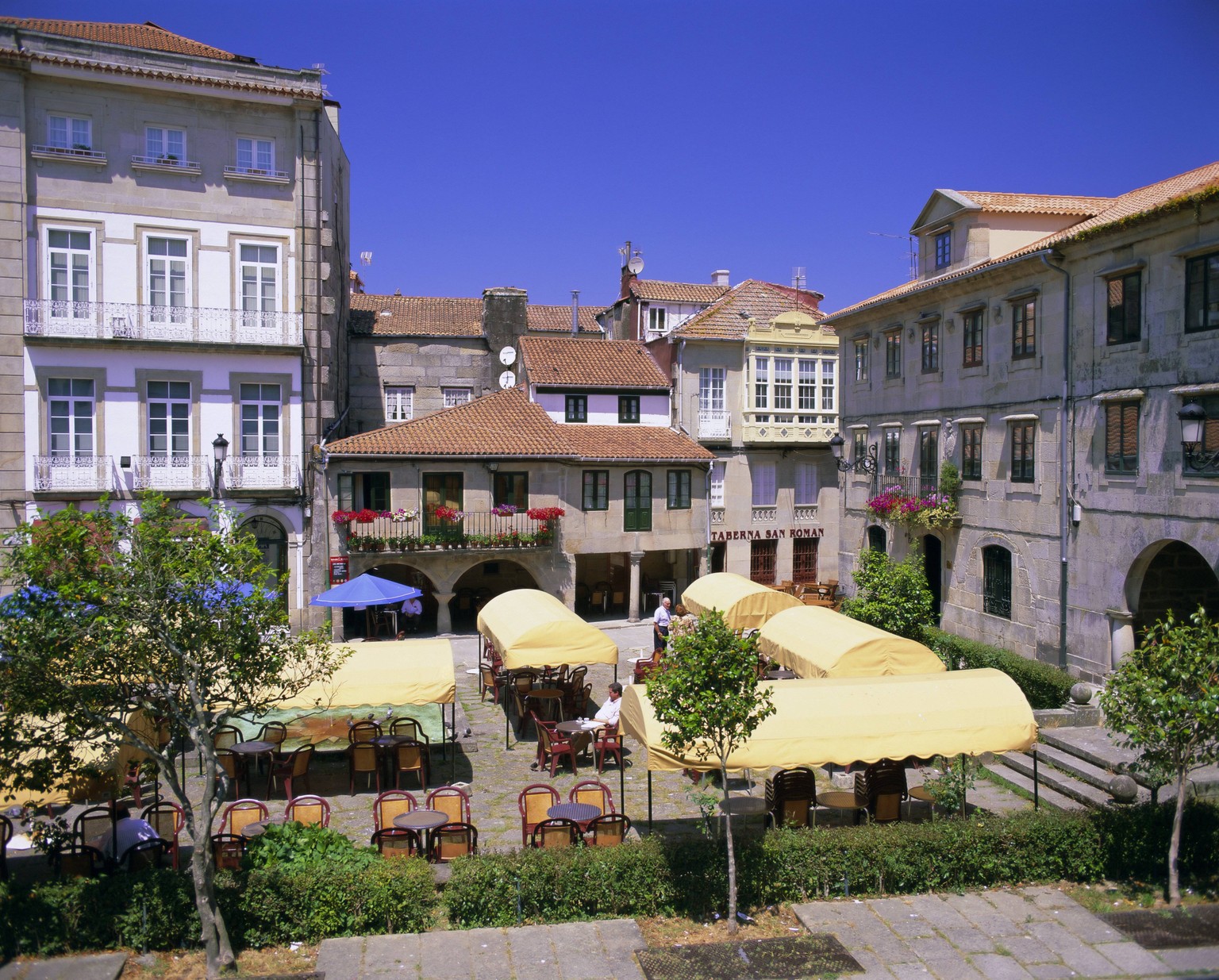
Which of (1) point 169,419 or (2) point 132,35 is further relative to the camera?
(2) point 132,35

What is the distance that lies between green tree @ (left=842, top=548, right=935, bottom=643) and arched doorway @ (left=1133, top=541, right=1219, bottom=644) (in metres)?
4.31

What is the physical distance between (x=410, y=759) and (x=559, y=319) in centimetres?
2873

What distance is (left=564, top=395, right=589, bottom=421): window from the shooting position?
107 feet

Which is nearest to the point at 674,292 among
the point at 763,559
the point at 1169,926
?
the point at 763,559

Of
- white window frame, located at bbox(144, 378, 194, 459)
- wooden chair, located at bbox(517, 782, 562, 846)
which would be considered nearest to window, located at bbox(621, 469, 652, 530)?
white window frame, located at bbox(144, 378, 194, 459)

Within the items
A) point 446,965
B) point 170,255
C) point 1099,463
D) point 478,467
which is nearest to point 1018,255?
point 1099,463

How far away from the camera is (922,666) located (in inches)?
610

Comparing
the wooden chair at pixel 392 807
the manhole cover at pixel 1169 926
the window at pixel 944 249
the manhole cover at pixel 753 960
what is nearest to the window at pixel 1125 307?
the window at pixel 944 249

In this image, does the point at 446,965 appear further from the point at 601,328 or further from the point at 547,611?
the point at 601,328

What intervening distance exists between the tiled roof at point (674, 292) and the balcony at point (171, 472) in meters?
18.1

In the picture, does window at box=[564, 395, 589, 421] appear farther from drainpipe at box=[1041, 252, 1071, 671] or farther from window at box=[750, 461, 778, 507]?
drainpipe at box=[1041, 252, 1071, 671]

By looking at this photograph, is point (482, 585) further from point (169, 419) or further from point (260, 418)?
point (169, 419)

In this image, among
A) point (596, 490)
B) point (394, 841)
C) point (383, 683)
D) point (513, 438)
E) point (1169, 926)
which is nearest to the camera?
point (1169, 926)

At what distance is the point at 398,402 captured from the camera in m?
34.6
